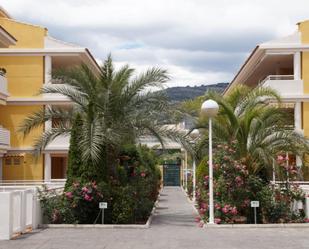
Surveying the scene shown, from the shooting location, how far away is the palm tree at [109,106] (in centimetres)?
1911

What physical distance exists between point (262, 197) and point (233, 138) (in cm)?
235

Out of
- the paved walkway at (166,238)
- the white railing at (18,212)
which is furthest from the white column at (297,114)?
the white railing at (18,212)

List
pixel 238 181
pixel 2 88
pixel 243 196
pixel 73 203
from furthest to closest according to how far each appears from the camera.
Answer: pixel 2 88 → pixel 243 196 → pixel 238 181 → pixel 73 203

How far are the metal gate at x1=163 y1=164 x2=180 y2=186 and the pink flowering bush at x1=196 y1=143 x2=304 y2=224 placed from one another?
160 ft

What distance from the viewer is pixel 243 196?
18688 millimetres

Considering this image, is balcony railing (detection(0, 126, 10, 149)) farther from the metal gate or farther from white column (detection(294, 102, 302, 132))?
the metal gate

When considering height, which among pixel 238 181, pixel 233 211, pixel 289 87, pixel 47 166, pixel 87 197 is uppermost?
pixel 289 87

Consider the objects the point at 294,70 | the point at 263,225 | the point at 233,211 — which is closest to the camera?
the point at 263,225

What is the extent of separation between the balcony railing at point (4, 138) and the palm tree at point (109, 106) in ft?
49.6

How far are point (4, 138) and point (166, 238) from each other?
22743mm

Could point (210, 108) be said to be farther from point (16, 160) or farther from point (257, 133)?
point (16, 160)

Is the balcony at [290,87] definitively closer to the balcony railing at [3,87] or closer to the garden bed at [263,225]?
the balcony railing at [3,87]

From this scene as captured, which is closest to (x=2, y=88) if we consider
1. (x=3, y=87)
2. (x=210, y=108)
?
(x=3, y=87)

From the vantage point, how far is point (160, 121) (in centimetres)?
2033
